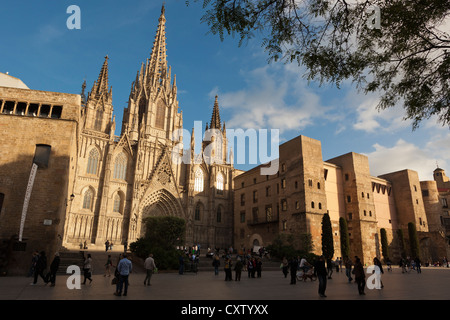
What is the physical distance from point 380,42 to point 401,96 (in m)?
1.46

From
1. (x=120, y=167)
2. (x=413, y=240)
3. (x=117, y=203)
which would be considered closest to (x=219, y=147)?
(x=120, y=167)

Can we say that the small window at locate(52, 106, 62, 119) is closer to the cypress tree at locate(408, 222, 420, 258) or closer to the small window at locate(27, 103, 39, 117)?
Answer: the small window at locate(27, 103, 39, 117)

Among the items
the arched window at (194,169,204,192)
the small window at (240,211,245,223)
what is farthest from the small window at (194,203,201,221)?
the small window at (240,211,245,223)

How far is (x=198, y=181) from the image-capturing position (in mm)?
45688

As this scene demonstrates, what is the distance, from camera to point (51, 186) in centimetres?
1702

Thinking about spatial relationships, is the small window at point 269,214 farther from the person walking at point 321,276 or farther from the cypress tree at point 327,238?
the person walking at point 321,276

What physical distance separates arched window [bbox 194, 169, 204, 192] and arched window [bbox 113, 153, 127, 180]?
11046 mm

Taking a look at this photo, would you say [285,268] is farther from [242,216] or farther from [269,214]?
[242,216]

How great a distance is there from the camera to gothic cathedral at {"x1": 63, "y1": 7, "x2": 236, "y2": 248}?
1395 inches

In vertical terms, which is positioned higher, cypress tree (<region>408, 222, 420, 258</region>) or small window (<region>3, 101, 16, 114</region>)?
small window (<region>3, 101, 16, 114</region>)

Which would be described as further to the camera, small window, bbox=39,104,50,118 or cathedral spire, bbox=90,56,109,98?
cathedral spire, bbox=90,56,109,98

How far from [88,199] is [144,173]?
26.4 feet

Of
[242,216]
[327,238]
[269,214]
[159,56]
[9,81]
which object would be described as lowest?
[327,238]
